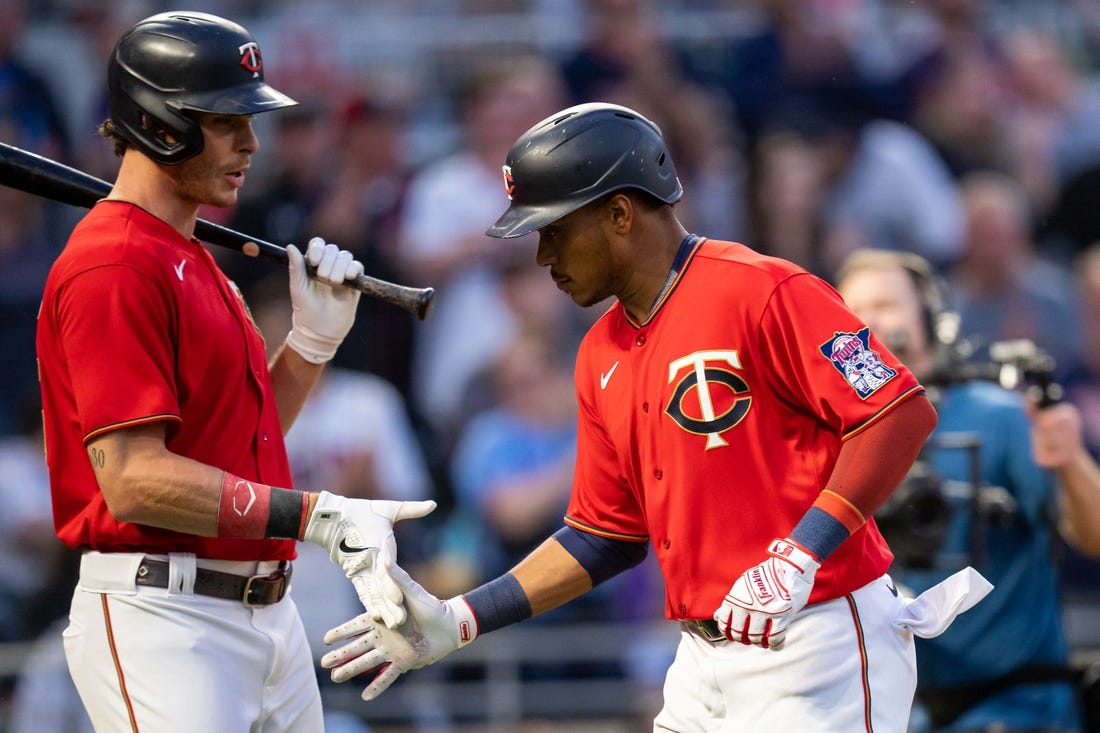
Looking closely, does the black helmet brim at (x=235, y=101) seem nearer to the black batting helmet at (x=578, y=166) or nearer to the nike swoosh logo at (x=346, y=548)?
the black batting helmet at (x=578, y=166)

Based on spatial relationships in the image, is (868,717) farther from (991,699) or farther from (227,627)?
(991,699)

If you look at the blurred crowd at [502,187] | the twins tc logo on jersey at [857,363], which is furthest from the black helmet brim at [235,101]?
the blurred crowd at [502,187]

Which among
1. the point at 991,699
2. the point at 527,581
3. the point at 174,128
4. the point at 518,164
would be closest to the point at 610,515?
the point at 527,581

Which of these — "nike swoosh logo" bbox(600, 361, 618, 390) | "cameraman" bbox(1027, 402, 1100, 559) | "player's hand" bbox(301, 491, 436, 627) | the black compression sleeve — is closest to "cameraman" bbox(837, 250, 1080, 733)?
"cameraman" bbox(1027, 402, 1100, 559)

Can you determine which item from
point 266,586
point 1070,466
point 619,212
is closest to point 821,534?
point 619,212

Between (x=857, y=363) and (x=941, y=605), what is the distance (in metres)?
0.60

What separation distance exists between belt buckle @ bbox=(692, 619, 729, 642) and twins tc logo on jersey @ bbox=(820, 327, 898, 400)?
61 centimetres

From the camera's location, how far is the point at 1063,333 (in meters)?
8.15

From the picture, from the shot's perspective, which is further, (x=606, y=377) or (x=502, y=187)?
(x=502, y=187)

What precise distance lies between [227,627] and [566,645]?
4.09 meters

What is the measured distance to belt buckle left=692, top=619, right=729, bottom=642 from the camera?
329 cm

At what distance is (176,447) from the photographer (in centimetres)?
338

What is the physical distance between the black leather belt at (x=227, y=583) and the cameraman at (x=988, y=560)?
224 centimetres

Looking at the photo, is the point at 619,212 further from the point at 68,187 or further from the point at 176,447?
the point at 68,187
